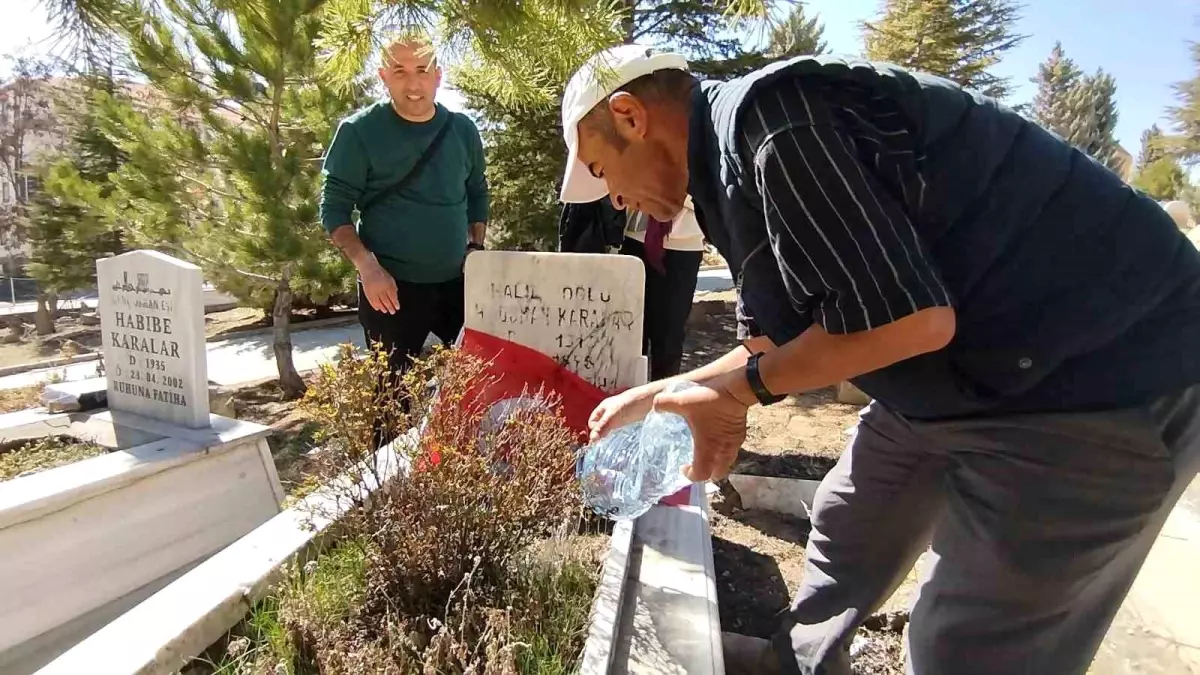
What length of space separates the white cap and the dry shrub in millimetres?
593

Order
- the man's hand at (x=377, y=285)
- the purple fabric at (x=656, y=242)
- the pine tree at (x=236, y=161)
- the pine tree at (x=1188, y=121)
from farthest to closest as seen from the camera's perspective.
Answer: the pine tree at (x=1188, y=121) → the pine tree at (x=236, y=161) → the purple fabric at (x=656, y=242) → the man's hand at (x=377, y=285)

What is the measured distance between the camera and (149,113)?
17.5ft

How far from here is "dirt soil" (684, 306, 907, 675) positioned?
202cm

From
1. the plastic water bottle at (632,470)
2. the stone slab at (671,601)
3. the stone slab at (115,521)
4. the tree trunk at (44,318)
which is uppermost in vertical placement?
the plastic water bottle at (632,470)

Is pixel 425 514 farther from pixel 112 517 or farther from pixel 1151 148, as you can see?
pixel 1151 148

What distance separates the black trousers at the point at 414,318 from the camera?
2.66 metres

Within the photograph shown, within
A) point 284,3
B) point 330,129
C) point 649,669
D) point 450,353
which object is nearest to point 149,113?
point 330,129

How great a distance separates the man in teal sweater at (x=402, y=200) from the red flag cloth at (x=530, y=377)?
281mm

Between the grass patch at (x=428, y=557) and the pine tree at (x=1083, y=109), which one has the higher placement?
the pine tree at (x=1083, y=109)

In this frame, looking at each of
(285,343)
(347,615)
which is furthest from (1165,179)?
(347,615)

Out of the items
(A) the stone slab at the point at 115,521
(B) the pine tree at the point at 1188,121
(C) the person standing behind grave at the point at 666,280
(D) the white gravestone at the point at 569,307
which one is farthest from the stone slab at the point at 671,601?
(B) the pine tree at the point at 1188,121

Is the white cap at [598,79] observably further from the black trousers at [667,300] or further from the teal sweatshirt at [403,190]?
the black trousers at [667,300]

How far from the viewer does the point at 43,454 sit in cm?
298

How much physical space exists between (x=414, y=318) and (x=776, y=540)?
159 centimetres
